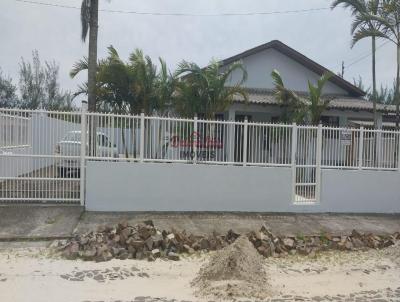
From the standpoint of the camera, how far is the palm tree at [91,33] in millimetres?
12641

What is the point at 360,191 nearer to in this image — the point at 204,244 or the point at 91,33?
the point at 204,244

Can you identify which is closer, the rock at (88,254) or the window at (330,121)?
the rock at (88,254)

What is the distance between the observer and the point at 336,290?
607 centimetres

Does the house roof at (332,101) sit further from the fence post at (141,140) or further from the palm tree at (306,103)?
the fence post at (141,140)

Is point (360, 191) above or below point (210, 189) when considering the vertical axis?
below

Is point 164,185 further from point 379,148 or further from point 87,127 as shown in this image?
point 379,148

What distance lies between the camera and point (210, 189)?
10.4m

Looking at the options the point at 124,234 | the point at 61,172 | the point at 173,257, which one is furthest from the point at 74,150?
the point at 173,257

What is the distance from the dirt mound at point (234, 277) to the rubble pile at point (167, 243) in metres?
0.94

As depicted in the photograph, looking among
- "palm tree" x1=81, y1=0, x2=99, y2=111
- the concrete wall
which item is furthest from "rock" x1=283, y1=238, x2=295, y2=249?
"palm tree" x1=81, y1=0, x2=99, y2=111

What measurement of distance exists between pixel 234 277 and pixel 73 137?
5.32 m

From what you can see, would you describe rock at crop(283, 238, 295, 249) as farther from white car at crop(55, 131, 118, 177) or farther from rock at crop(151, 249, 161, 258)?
white car at crop(55, 131, 118, 177)

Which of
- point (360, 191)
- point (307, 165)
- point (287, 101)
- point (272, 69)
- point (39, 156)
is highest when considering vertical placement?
point (272, 69)

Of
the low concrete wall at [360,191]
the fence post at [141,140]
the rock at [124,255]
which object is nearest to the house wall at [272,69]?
the low concrete wall at [360,191]
